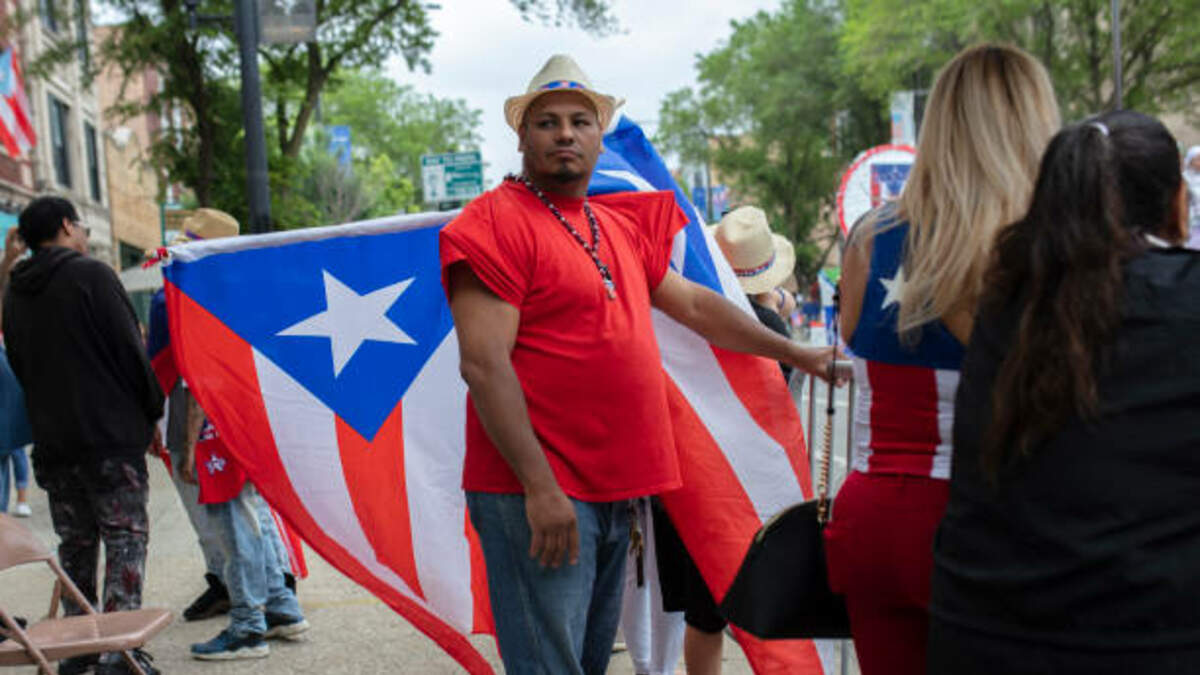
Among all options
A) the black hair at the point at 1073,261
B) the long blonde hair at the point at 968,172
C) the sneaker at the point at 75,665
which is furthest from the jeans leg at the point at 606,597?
the sneaker at the point at 75,665

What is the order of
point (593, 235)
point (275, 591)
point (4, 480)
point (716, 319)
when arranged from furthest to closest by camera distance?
point (4, 480) < point (275, 591) < point (716, 319) < point (593, 235)

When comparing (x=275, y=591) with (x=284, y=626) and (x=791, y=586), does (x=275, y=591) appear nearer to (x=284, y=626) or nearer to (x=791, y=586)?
(x=284, y=626)

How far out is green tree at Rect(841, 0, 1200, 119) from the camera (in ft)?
78.9

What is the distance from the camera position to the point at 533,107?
293 centimetres

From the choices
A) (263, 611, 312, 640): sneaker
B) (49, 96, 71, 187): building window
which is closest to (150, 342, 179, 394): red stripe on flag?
(263, 611, 312, 640): sneaker

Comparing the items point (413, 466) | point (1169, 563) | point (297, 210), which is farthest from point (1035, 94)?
point (297, 210)

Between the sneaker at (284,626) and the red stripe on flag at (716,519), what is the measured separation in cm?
280

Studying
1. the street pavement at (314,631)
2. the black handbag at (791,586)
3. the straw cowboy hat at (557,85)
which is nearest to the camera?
the black handbag at (791,586)

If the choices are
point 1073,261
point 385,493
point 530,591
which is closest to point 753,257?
point 385,493

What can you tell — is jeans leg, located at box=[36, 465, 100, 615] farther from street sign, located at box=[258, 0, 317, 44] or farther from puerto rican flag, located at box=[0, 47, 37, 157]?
puerto rican flag, located at box=[0, 47, 37, 157]

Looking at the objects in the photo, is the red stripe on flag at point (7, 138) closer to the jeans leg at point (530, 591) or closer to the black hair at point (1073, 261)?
the jeans leg at point (530, 591)

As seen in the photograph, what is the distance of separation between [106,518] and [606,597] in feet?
8.97

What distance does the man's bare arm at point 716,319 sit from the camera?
3.31 metres

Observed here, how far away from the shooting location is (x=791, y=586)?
2.50 metres
